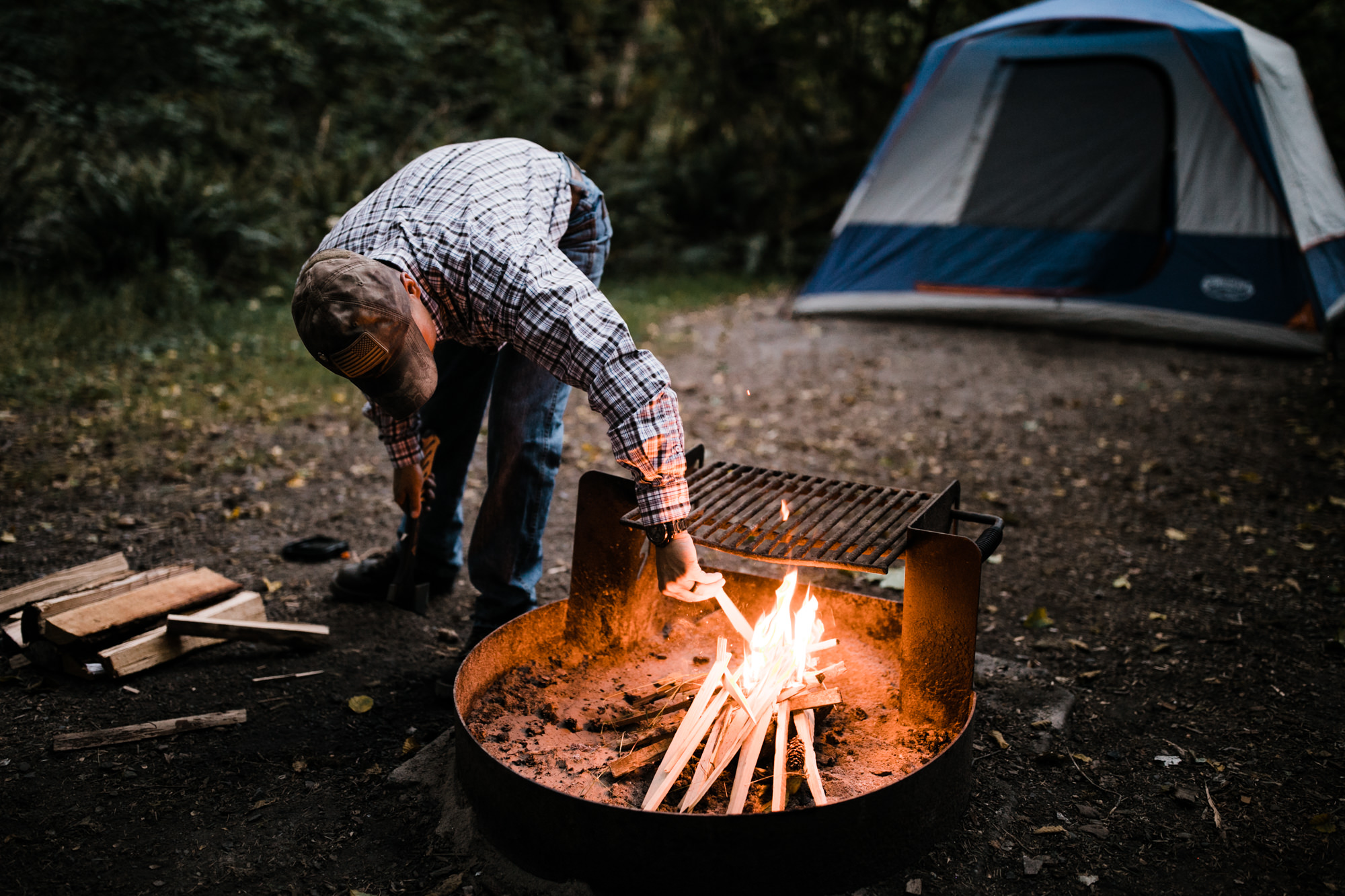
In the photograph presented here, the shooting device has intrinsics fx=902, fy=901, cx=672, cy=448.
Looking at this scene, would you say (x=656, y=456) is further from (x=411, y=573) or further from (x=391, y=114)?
(x=391, y=114)

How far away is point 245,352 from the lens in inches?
243

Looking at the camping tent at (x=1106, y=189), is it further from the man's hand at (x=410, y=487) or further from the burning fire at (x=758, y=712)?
the man's hand at (x=410, y=487)

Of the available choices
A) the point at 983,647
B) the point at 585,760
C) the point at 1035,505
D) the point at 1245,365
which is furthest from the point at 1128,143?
the point at 585,760

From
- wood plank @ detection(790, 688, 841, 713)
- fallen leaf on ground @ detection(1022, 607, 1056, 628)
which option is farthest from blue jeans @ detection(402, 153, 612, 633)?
fallen leaf on ground @ detection(1022, 607, 1056, 628)

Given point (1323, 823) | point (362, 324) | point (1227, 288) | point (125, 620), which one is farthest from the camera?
point (1227, 288)

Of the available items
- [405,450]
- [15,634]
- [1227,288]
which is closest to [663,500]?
[405,450]

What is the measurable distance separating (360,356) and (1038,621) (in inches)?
93.7

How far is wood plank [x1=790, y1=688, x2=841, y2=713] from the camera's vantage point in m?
2.18

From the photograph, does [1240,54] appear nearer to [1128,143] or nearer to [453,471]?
[1128,143]

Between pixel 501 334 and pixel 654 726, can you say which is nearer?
pixel 501 334

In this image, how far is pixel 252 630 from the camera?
2678mm

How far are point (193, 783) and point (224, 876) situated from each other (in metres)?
0.37

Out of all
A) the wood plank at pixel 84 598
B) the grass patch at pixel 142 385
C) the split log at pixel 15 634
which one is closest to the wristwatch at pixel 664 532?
the wood plank at pixel 84 598

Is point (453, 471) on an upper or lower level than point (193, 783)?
upper
